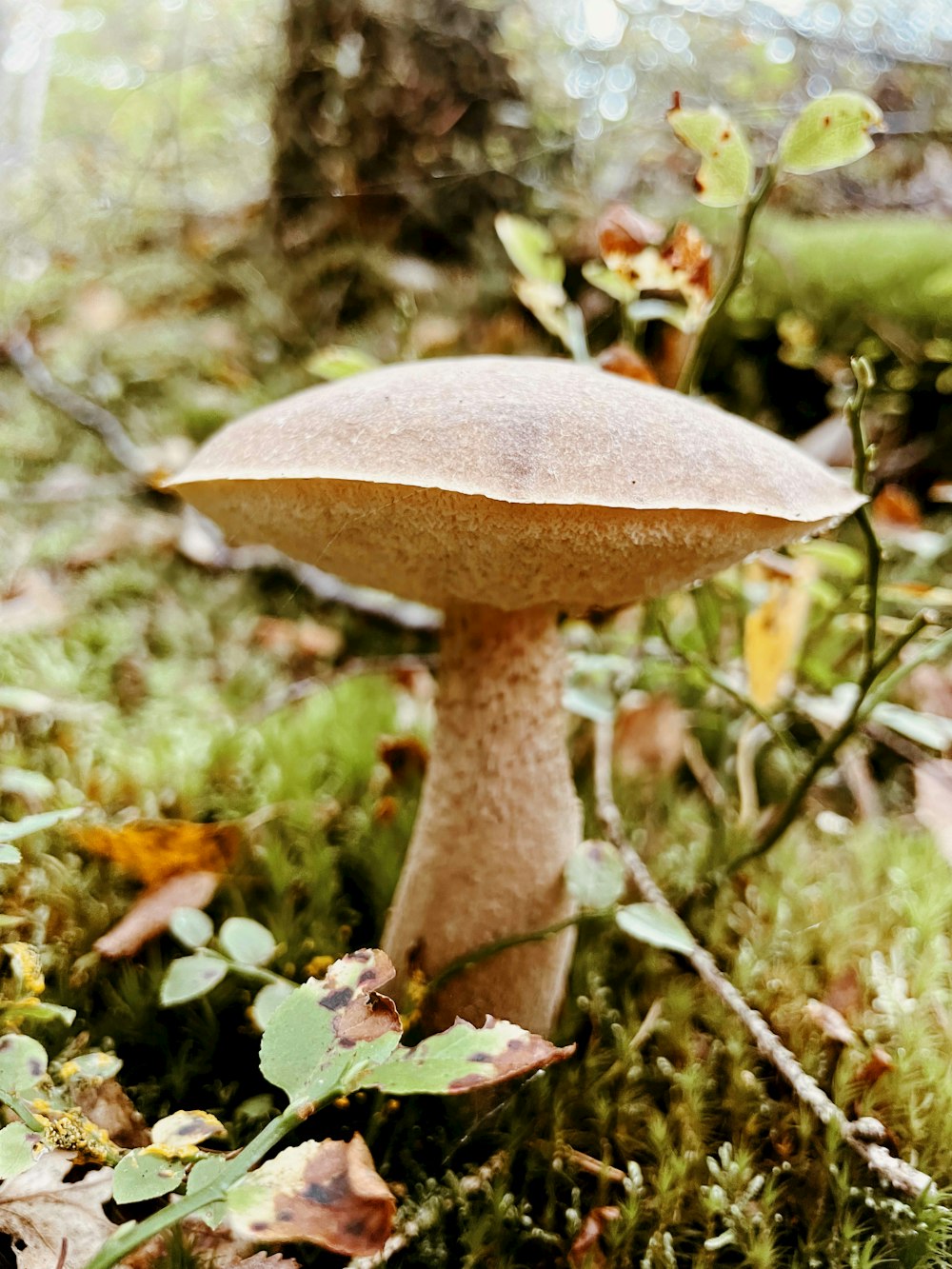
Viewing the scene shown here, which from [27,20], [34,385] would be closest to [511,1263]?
[34,385]

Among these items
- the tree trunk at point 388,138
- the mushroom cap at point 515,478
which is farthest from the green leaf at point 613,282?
the tree trunk at point 388,138

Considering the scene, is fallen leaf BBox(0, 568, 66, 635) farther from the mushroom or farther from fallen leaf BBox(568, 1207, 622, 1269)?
fallen leaf BBox(568, 1207, 622, 1269)

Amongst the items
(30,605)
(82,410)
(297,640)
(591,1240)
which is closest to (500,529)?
(591,1240)

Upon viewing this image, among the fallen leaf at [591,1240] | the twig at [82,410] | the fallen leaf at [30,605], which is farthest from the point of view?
the twig at [82,410]

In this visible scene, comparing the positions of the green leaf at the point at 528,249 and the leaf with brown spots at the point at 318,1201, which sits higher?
the green leaf at the point at 528,249

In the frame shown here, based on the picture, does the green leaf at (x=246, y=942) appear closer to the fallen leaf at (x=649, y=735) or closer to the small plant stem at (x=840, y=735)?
the small plant stem at (x=840, y=735)

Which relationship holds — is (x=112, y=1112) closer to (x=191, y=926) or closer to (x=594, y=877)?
(x=191, y=926)
